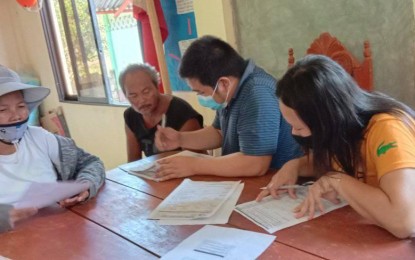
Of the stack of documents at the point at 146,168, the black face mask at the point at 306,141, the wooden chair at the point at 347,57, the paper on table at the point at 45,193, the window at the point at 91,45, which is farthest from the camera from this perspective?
the window at the point at 91,45

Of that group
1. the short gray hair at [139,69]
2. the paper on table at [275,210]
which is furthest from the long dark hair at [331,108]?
the short gray hair at [139,69]

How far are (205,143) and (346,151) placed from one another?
0.97 metres

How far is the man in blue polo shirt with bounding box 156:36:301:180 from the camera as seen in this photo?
56.4 inches

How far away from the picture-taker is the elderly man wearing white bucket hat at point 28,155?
1.44 metres

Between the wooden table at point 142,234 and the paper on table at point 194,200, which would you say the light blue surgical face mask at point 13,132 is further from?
the paper on table at point 194,200

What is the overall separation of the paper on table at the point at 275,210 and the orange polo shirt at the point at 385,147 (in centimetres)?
14

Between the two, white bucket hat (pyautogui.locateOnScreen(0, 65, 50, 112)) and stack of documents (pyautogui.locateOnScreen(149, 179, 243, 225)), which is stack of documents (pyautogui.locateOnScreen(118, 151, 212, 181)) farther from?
white bucket hat (pyautogui.locateOnScreen(0, 65, 50, 112))

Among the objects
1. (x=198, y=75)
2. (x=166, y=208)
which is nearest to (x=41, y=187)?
(x=166, y=208)

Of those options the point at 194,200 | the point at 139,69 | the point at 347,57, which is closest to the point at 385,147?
the point at 194,200

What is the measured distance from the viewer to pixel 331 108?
3.28 feet

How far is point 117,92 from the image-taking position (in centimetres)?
394

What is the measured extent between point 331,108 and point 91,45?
341 cm

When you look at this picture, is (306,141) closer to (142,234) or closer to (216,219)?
(216,219)

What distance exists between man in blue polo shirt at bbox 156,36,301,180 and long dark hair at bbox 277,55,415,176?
0.34m
